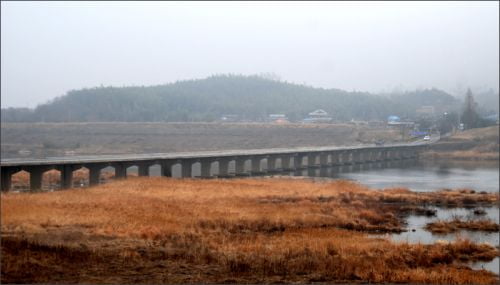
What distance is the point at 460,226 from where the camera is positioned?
77.0 feet

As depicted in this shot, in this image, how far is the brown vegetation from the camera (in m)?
22.7

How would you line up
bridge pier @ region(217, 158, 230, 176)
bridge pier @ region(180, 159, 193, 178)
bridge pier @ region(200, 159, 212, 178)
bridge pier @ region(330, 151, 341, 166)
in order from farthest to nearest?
bridge pier @ region(330, 151, 341, 166) < bridge pier @ region(217, 158, 230, 176) < bridge pier @ region(200, 159, 212, 178) < bridge pier @ region(180, 159, 193, 178)

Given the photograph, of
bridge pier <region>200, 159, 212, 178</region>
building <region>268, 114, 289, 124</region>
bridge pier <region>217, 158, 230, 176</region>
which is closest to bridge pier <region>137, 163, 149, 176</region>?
bridge pier <region>200, 159, 212, 178</region>

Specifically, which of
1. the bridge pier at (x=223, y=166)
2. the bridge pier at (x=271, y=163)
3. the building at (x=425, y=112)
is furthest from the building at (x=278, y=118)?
the bridge pier at (x=223, y=166)

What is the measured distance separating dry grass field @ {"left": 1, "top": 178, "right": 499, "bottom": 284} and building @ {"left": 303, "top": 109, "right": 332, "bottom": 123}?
77.8m

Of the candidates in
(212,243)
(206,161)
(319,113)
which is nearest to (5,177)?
(206,161)

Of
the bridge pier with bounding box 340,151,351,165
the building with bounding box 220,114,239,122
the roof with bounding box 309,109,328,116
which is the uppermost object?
the roof with bounding box 309,109,328,116

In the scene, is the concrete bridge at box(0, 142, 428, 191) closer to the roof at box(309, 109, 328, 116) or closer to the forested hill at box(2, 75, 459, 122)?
the roof at box(309, 109, 328, 116)

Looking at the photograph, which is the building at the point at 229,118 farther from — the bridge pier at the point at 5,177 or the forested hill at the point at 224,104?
the bridge pier at the point at 5,177

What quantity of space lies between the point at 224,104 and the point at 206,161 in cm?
8094

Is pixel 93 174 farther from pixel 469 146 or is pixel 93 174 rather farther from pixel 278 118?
pixel 278 118

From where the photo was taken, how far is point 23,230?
1881cm

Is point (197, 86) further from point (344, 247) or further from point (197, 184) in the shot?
point (344, 247)

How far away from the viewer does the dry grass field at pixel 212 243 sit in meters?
13.3
